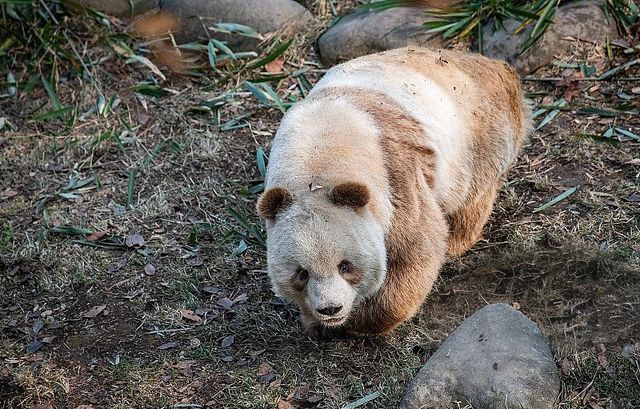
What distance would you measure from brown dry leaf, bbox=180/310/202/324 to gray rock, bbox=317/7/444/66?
10.4ft

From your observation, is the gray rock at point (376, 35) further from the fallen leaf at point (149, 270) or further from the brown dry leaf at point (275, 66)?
the fallen leaf at point (149, 270)

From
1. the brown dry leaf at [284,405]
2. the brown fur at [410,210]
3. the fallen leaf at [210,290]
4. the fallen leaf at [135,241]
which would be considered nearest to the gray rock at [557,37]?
the brown fur at [410,210]

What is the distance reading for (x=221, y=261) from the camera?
5922mm

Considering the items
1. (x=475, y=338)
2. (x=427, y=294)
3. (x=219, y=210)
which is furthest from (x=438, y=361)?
(x=219, y=210)

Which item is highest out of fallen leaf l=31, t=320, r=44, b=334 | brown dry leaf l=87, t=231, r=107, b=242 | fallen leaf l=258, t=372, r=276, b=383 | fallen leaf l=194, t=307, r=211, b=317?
fallen leaf l=258, t=372, r=276, b=383

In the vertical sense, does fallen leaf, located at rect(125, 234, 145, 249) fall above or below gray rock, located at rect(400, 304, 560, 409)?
below

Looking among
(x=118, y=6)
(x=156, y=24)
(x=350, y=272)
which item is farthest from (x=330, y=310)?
(x=118, y=6)

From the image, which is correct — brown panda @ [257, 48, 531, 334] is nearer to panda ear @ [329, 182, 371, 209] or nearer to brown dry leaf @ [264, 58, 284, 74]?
panda ear @ [329, 182, 371, 209]

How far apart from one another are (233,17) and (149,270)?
9.85ft

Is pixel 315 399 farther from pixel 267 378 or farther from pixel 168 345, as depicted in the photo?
pixel 168 345

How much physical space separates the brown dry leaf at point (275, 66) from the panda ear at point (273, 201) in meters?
3.52

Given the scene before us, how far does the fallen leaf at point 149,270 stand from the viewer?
19.4 feet

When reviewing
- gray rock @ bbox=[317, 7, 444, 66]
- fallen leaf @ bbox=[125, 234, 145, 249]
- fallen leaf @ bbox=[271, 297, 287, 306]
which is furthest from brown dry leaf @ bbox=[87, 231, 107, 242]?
gray rock @ bbox=[317, 7, 444, 66]

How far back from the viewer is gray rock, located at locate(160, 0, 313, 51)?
7934 millimetres
